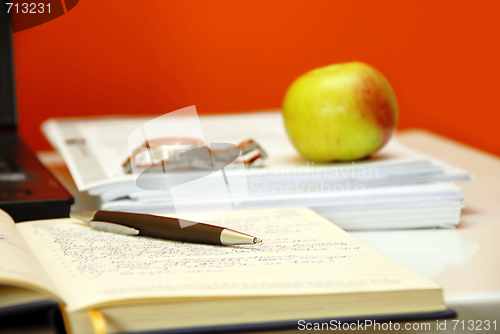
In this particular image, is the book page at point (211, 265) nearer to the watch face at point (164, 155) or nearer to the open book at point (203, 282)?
the open book at point (203, 282)


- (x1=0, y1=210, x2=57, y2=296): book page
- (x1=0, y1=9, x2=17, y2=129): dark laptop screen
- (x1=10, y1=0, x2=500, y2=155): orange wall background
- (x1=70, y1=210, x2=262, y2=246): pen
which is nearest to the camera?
(x1=0, y1=210, x2=57, y2=296): book page

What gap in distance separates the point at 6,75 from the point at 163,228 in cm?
56

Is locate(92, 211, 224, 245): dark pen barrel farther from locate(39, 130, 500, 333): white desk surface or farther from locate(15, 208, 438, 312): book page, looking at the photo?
locate(39, 130, 500, 333): white desk surface

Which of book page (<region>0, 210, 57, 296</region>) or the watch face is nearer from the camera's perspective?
book page (<region>0, 210, 57, 296</region>)

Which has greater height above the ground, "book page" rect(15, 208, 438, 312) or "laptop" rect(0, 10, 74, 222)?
"laptop" rect(0, 10, 74, 222)

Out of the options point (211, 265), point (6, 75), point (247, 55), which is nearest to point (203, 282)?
point (211, 265)

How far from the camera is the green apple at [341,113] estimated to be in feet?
2.09

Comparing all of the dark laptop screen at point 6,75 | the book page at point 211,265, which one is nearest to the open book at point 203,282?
the book page at point 211,265

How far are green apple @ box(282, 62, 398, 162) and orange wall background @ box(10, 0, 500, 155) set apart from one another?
775 millimetres

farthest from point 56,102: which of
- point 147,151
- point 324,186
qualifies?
point 324,186

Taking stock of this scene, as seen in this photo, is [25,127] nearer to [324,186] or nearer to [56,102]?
[56,102]

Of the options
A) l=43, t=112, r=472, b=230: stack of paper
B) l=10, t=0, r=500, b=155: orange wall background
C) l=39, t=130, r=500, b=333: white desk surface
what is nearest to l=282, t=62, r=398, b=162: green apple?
l=43, t=112, r=472, b=230: stack of paper

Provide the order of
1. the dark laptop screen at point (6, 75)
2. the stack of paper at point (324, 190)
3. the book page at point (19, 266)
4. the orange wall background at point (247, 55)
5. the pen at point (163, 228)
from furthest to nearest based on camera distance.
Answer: the orange wall background at point (247, 55), the dark laptop screen at point (6, 75), the stack of paper at point (324, 190), the pen at point (163, 228), the book page at point (19, 266)

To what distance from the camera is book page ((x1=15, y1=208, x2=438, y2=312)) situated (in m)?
0.34
